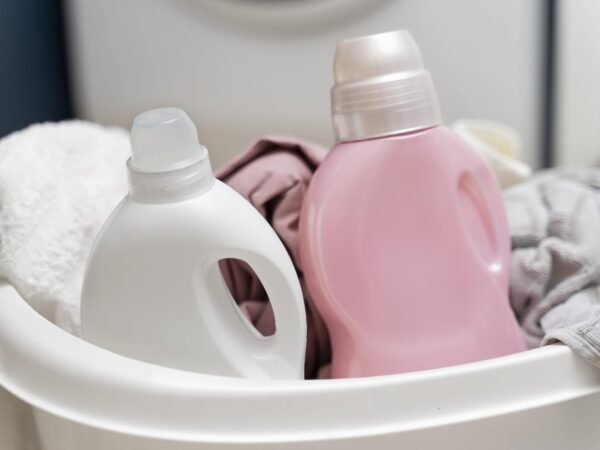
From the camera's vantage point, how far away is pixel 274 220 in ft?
1.26

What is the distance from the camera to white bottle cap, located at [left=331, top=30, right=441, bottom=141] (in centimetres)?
34

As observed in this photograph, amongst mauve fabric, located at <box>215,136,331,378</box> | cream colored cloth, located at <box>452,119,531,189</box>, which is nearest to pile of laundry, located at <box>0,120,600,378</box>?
mauve fabric, located at <box>215,136,331,378</box>

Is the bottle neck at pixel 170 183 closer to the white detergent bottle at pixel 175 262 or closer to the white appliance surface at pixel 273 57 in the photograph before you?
the white detergent bottle at pixel 175 262

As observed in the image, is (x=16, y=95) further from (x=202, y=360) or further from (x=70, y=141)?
(x=202, y=360)

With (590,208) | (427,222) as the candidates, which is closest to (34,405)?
(427,222)

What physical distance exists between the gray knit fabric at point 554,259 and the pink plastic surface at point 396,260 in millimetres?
51

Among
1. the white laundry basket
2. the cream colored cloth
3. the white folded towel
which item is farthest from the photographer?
the cream colored cloth

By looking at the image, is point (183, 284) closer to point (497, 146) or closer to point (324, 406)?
point (324, 406)

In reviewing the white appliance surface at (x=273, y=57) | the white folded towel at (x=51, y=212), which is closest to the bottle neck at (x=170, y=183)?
the white folded towel at (x=51, y=212)

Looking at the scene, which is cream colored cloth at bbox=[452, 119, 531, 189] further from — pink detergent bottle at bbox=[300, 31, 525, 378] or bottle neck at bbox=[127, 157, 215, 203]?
bottle neck at bbox=[127, 157, 215, 203]

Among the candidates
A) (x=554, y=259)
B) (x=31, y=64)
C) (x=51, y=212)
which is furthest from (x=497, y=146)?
(x=31, y=64)

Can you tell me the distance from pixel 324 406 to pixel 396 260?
101 millimetres

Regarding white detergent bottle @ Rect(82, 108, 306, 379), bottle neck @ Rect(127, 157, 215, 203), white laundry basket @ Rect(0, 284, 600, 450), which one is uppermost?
bottle neck @ Rect(127, 157, 215, 203)

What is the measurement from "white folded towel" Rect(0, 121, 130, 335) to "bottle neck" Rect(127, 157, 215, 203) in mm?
107
